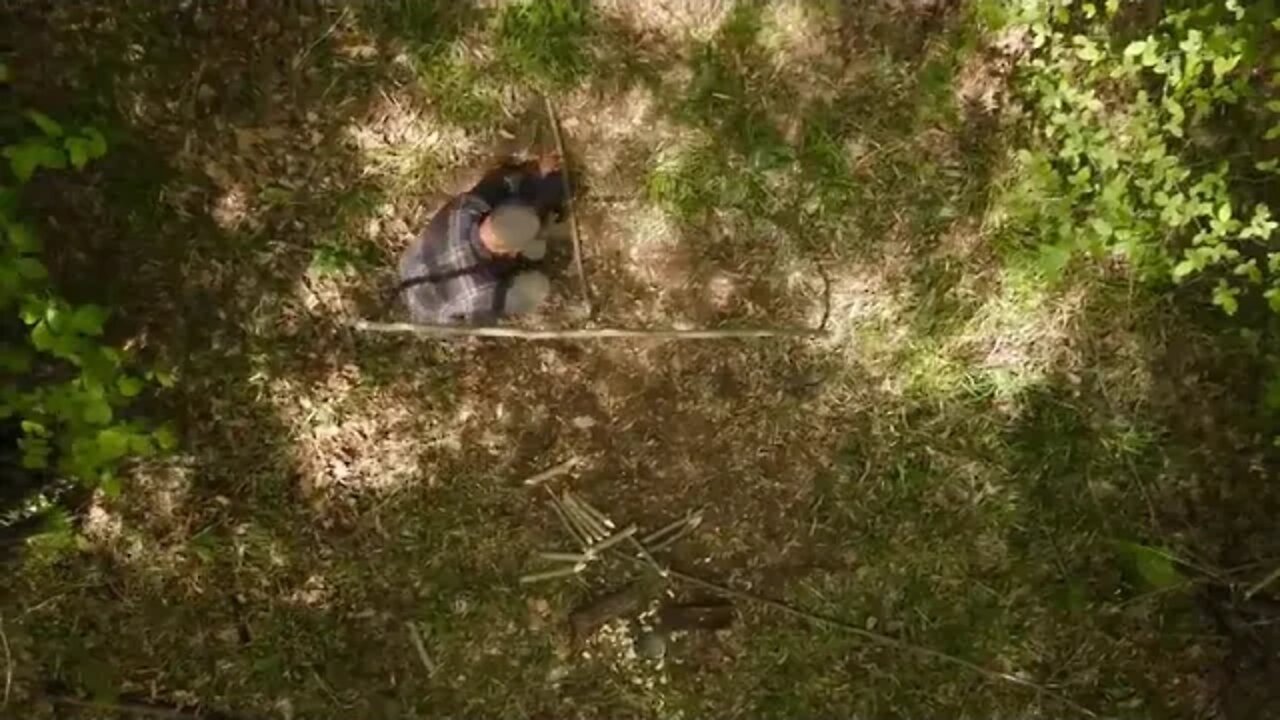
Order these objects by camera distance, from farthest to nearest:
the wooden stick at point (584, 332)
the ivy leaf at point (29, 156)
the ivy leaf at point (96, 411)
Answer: the wooden stick at point (584, 332) → the ivy leaf at point (96, 411) → the ivy leaf at point (29, 156)

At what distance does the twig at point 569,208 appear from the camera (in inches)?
148

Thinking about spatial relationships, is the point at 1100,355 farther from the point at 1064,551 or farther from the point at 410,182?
the point at 410,182

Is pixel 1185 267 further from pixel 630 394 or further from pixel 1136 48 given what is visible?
pixel 630 394

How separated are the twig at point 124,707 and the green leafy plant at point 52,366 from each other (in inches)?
23.2

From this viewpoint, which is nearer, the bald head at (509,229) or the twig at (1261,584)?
the bald head at (509,229)

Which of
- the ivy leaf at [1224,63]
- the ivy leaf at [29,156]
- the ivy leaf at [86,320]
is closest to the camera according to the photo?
the ivy leaf at [29,156]

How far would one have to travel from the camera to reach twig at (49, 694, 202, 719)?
151 inches

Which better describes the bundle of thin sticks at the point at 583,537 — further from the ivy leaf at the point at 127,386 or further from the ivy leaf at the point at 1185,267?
the ivy leaf at the point at 1185,267

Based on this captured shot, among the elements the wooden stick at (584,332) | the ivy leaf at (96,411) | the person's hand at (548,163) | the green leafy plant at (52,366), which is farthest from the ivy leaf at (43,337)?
the person's hand at (548,163)

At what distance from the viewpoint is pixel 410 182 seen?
3781 mm

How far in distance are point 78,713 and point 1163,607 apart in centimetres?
337

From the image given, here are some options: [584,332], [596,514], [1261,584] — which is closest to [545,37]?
[584,332]

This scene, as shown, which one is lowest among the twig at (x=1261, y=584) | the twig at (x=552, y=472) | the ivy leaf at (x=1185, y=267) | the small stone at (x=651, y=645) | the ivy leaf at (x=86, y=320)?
the twig at (x=1261, y=584)

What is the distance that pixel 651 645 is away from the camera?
3895 millimetres
